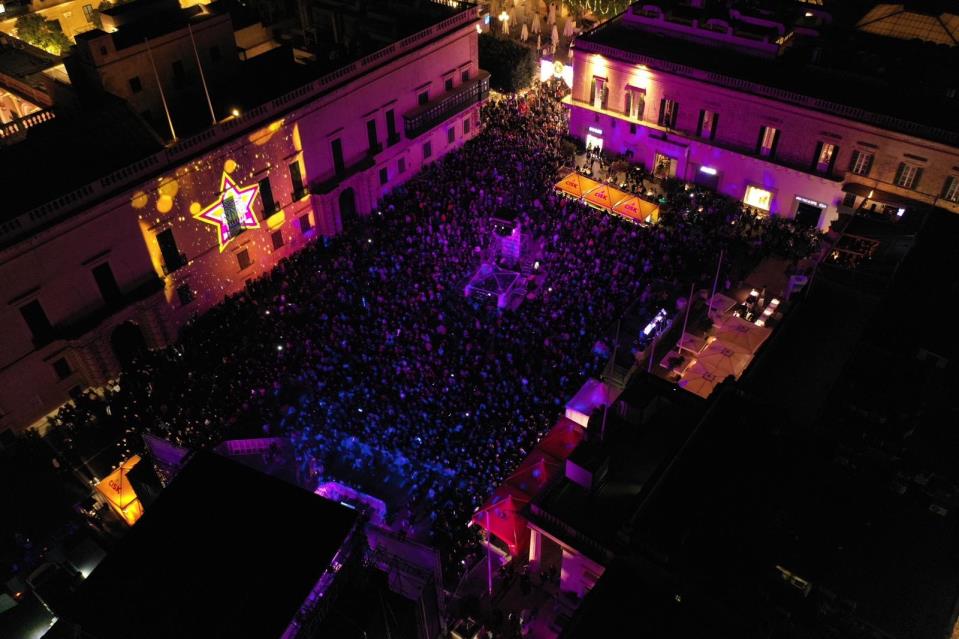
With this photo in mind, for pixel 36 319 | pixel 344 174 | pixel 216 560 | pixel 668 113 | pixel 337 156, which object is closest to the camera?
pixel 216 560

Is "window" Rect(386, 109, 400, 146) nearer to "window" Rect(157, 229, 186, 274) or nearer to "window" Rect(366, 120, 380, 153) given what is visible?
"window" Rect(366, 120, 380, 153)

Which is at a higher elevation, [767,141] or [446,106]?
[446,106]

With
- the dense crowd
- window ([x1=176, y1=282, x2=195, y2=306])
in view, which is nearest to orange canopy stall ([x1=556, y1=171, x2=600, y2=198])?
the dense crowd

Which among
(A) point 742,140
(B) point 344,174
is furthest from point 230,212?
(A) point 742,140

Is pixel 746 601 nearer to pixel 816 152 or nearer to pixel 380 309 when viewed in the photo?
pixel 380 309

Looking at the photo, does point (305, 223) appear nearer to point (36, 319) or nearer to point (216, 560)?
point (36, 319)

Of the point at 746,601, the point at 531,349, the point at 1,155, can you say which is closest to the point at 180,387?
the point at 1,155

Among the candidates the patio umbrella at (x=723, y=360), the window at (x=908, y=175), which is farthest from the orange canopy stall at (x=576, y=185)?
the window at (x=908, y=175)
